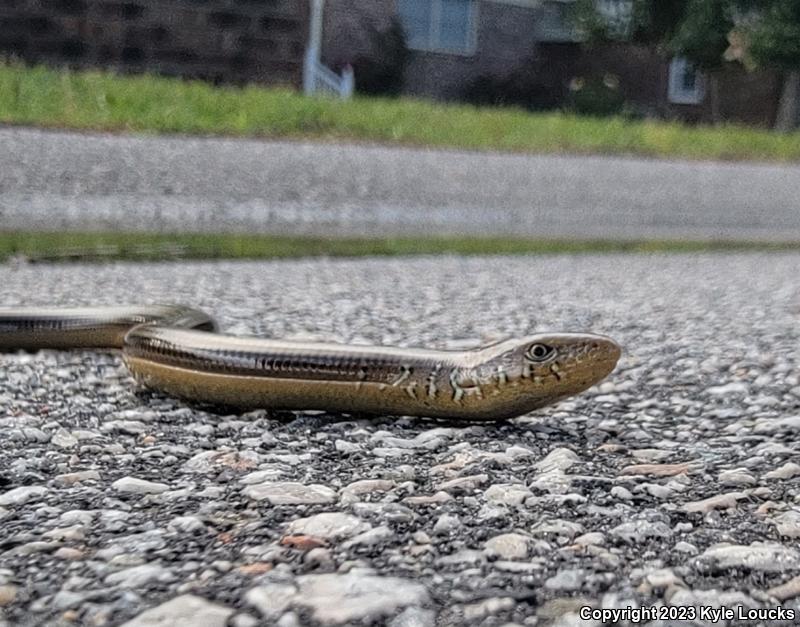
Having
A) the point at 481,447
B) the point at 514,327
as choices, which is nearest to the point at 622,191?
the point at 514,327

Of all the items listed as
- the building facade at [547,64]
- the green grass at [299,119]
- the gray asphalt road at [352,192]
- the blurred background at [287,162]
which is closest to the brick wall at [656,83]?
the building facade at [547,64]

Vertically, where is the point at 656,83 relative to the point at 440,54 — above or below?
below

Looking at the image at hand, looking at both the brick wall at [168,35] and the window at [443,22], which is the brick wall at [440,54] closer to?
the window at [443,22]

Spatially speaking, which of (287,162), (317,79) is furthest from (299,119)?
(317,79)

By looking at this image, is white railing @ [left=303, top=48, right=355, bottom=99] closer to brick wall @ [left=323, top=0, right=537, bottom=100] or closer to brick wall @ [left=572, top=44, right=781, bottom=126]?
brick wall @ [left=323, top=0, right=537, bottom=100]

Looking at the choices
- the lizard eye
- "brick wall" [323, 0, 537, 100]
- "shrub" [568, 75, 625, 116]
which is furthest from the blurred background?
"shrub" [568, 75, 625, 116]

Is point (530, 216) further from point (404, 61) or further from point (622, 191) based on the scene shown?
point (404, 61)

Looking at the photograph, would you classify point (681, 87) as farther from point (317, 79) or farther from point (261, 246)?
point (261, 246)
